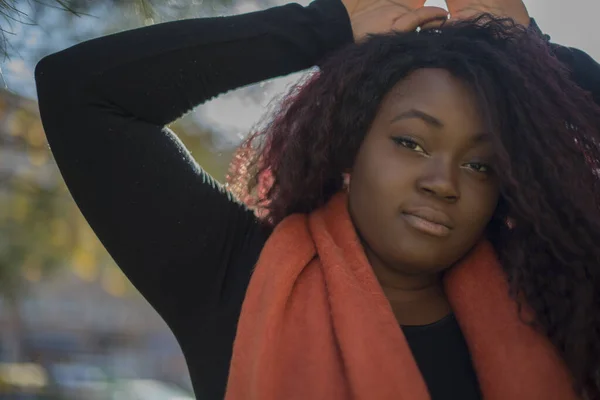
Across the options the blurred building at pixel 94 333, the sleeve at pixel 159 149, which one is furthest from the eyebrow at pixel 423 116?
the blurred building at pixel 94 333

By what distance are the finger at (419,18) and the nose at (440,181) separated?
0.32 m

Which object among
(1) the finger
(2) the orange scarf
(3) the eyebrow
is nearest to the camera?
(2) the orange scarf

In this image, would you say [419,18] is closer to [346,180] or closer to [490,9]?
[490,9]

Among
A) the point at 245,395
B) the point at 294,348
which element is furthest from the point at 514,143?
the point at 245,395

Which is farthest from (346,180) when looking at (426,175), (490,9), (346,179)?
(490,9)

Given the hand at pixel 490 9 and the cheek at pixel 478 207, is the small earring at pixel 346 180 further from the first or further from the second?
the hand at pixel 490 9

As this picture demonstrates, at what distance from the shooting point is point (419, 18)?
1.57m

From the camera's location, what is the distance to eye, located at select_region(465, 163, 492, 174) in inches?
56.9

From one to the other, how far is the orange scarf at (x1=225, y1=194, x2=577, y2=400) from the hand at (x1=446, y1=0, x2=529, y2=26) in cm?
49

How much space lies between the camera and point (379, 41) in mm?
1523

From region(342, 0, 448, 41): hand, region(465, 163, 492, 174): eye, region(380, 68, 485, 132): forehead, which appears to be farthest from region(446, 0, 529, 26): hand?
region(465, 163, 492, 174): eye

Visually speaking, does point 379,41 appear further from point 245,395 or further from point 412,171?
point 245,395

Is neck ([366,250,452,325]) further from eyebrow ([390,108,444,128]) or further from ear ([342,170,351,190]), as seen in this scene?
eyebrow ([390,108,444,128])

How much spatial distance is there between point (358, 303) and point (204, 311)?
29 centimetres
